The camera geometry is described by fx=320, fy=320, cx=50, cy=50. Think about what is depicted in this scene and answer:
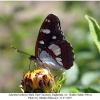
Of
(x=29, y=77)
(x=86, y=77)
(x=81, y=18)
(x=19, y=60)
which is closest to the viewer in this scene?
(x=29, y=77)

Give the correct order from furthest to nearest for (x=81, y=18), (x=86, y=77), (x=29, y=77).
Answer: (x=81, y=18)
(x=86, y=77)
(x=29, y=77)

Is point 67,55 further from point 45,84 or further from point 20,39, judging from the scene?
point 20,39

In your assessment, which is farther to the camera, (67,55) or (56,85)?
(67,55)

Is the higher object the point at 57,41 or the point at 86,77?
the point at 57,41

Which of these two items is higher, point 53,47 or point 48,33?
point 48,33

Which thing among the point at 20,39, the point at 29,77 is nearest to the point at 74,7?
the point at 20,39

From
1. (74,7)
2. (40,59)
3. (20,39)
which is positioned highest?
(74,7)
